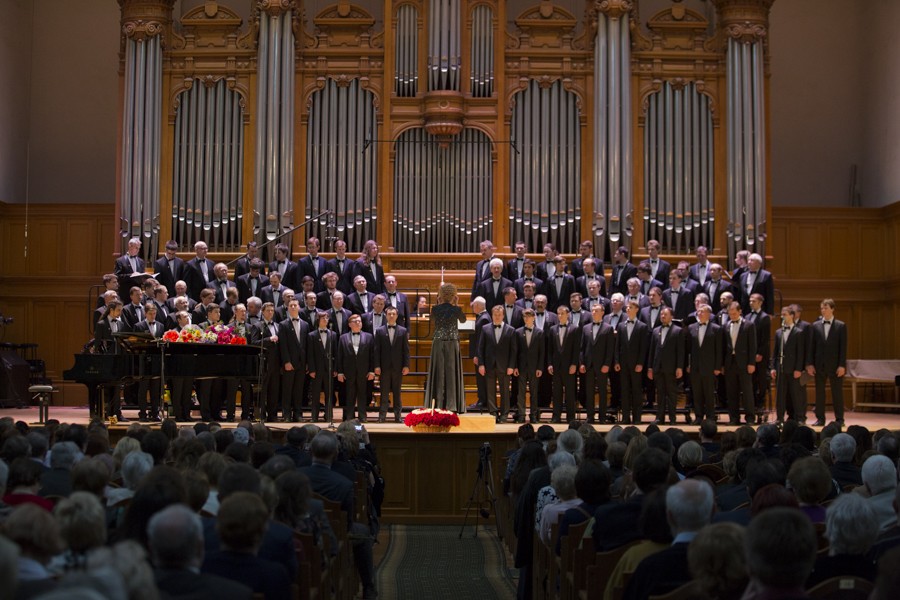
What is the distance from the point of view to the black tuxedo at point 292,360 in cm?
1212

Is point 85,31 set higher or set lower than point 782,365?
higher

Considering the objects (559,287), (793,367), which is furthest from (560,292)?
(793,367)

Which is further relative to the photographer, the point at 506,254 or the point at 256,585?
the point at 506,254

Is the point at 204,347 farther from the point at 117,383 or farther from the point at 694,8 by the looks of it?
the point at 694,8

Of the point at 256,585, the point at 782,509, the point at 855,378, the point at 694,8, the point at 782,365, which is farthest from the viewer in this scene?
the point at 694,8

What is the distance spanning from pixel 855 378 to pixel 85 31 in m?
10.9

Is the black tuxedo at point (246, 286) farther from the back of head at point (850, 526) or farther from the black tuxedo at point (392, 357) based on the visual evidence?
the back of head at point (850, 526)

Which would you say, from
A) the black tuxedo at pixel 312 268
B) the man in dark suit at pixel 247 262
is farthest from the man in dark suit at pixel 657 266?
the man in dark suit at pixel 247 262

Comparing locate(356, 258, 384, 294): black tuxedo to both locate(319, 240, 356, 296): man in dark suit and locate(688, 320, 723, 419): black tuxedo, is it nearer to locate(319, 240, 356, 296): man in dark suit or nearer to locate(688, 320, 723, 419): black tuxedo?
locate(319, 240, 356, 296): man in dark suit

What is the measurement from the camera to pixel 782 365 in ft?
39.3

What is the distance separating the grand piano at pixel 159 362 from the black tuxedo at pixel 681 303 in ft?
14.8

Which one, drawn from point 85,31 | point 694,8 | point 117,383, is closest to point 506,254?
point 694,8

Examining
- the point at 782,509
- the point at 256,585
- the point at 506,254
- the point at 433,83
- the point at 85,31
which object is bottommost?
the point at 256,585

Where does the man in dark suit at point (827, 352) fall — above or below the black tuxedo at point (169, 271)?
below
